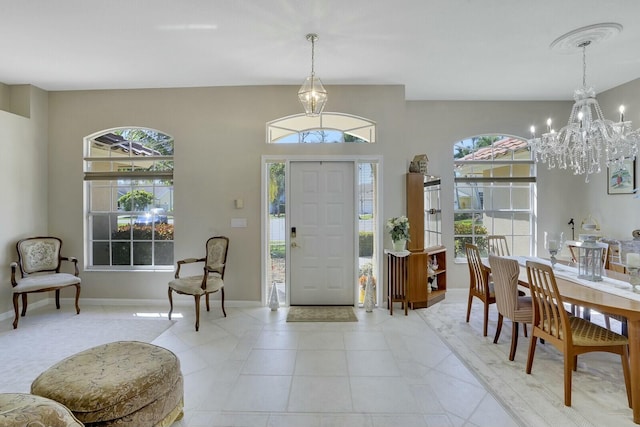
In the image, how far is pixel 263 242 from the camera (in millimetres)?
4363

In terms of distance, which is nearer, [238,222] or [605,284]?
[605,284]

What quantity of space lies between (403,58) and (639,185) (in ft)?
11.6

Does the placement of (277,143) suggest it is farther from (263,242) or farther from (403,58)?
(403,58)

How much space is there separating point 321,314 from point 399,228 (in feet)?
4.90

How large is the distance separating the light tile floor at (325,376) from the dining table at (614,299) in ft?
2.77

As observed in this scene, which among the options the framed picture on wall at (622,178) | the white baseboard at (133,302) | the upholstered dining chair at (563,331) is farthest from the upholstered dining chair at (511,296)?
the white baseboard at (133,302)

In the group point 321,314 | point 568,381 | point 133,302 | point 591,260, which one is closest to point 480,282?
point 591,260

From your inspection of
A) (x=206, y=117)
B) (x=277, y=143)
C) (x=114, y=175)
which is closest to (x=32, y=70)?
(x=114, y=175)

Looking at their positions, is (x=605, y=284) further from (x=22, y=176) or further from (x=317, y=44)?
(x=22, y=176)

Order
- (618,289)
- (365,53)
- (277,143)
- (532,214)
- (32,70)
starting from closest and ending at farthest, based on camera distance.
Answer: (618,289), (365,53), (32,70), (277,143), (532,214)

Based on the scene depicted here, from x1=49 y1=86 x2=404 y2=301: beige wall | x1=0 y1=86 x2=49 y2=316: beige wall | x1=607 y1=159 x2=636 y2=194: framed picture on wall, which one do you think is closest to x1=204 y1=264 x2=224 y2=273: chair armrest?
x1=49 y1=86 x2=404 y2=301: beige wall

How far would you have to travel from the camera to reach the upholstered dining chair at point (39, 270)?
3.75m

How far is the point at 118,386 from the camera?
5.50ft

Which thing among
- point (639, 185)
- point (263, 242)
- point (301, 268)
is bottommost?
point (301, 268)
